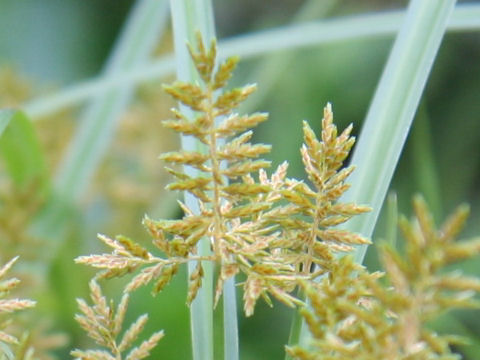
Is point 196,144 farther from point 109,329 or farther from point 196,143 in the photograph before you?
point 109,329

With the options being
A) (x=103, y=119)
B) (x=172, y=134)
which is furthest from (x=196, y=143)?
(x=172, y=134)

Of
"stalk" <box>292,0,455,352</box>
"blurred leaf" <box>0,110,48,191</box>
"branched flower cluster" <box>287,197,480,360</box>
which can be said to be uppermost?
"blurred leaf" <box>0,110,48,191</box>

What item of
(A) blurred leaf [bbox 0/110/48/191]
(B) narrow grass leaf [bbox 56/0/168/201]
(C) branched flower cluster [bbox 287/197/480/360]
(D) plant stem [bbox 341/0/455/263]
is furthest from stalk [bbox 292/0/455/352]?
(B) narrow grass leaf [bbox 56/0/168/201]

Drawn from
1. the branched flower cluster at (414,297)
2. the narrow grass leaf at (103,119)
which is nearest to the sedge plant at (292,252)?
the branched flower cluster at (414,297)

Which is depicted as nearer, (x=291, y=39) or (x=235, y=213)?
(x=235, y=213)

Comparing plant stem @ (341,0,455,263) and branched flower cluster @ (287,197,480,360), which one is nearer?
branched flower cluster @ (287,197,480,360)

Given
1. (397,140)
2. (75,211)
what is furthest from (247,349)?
(397,140)

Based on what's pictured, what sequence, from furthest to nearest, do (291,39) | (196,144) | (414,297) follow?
(291,39)
(196,144)
(414,297)

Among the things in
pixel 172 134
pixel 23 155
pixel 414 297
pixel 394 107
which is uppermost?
pixel 172 134

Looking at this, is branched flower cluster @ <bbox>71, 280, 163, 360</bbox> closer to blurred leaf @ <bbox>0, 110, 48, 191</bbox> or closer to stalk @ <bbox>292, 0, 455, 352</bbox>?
stalk @ <bbox>292, 0, 455, 352</bbox>
